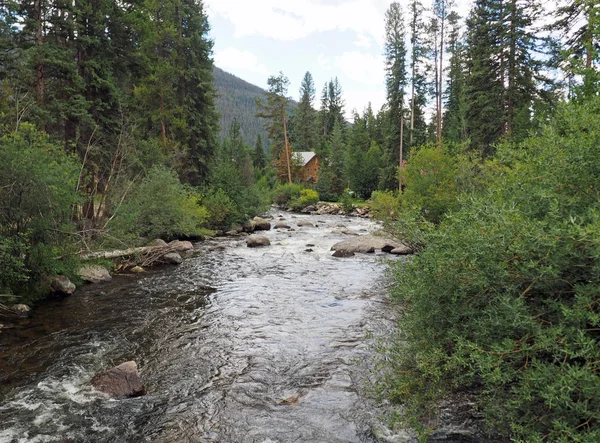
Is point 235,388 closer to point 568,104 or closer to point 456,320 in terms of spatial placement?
point 456,320

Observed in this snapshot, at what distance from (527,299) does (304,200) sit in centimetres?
4159

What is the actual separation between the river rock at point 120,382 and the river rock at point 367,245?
12.9 meters

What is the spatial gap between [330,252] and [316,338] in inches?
409

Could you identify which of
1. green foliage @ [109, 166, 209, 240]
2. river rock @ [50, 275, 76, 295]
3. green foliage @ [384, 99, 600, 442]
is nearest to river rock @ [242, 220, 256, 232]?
green foliage @ [109, 166, 209, 240]

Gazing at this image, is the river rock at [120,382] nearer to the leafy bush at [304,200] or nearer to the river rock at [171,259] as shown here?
the river rock at [171,259]

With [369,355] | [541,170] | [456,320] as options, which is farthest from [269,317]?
[541,170]

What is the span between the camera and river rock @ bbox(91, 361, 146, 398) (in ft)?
19.6

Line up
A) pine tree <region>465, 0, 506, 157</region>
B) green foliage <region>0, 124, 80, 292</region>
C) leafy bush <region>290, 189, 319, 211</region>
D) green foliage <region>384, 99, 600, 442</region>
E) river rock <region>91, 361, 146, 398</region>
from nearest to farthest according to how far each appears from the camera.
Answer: green foliage <region>384, 99, 600, 442</region> < river rock <region>91, 361, 146, 398</region> < green foliage <region>0, 124, 80, 292</region> < pine tree <region>465, 0, 506, 157</region> < leafy bush <region>290, 189, 319, 211</region>

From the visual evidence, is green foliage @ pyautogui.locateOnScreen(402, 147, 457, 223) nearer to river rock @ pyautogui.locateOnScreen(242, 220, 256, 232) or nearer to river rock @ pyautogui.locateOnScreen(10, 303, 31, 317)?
river rock @ pyautogui.locateOnScreen(242, 220, 256, 232)

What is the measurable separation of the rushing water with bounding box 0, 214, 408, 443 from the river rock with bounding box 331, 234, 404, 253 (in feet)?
16.4

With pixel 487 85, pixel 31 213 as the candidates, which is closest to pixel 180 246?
pixel 31 213

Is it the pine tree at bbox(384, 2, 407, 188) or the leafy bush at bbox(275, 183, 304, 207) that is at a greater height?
the pine tree at bbox(384, 2, 407, 188)

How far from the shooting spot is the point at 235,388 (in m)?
6.22

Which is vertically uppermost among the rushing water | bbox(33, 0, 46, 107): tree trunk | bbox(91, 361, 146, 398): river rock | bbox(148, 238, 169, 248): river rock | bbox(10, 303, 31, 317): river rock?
bbox(33, 0, 46, 107): tree trunk
